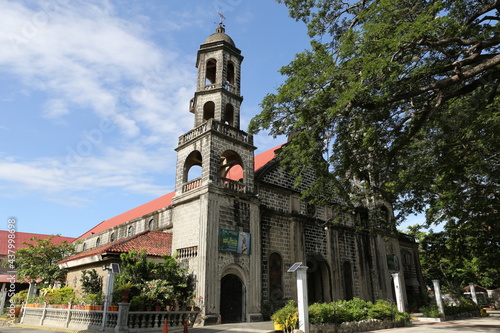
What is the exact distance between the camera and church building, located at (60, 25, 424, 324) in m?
15.1

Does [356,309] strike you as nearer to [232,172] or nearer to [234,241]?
[234,241]

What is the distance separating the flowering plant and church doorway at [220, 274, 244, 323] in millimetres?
2778

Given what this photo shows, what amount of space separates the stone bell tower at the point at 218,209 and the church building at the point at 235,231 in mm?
48

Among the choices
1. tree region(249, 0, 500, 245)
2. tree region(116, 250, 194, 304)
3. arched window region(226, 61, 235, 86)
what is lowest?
tree region(116, 250, 194, 304)

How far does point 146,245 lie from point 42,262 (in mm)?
13890

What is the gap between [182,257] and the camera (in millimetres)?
15625

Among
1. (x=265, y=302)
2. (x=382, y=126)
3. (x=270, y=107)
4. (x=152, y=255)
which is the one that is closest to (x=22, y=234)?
(x=152, y=255)

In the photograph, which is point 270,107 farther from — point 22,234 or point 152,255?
point 22,234

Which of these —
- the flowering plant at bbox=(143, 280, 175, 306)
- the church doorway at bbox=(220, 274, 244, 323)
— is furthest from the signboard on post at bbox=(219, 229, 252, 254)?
the flowering plant at bbox=(143, 280, 175, 306)

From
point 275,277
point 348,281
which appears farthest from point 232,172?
point 348,281

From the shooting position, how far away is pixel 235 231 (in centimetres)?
1575

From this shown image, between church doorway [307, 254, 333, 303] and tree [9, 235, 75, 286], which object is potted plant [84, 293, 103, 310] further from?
church doorway [307, 254, 333, 303]

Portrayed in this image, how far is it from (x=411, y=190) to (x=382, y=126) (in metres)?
5.95

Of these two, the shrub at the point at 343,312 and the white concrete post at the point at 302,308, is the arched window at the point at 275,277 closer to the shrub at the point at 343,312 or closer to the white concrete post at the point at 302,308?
the shrub at the point at 343,312
